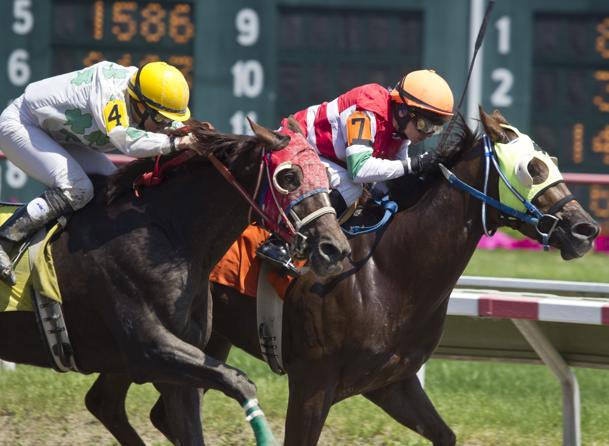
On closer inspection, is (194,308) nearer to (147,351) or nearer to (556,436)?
(147,351)

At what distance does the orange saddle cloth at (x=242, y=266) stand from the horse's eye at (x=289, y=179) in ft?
1.96

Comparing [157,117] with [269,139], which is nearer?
[269,139]

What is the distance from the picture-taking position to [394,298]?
4.52 metres

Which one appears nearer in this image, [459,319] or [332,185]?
[332,185]

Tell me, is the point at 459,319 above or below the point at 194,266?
below

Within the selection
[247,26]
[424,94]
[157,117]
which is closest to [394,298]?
[424,94]

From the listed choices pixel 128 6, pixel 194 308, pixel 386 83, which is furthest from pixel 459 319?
pixel 128 6

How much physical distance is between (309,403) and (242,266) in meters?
0.61

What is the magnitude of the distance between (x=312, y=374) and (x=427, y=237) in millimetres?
659

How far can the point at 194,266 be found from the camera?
4273mm

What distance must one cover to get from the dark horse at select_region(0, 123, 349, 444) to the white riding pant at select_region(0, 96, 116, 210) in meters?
0.08

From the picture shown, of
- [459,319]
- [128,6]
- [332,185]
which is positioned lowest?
[459,319]

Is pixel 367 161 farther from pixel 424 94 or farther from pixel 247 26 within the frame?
pixel 247 26

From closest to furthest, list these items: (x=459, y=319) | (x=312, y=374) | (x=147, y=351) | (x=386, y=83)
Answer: (x=147, y=351), (x=312, y=374), (x=459, y=319), (x=386, y=83)
